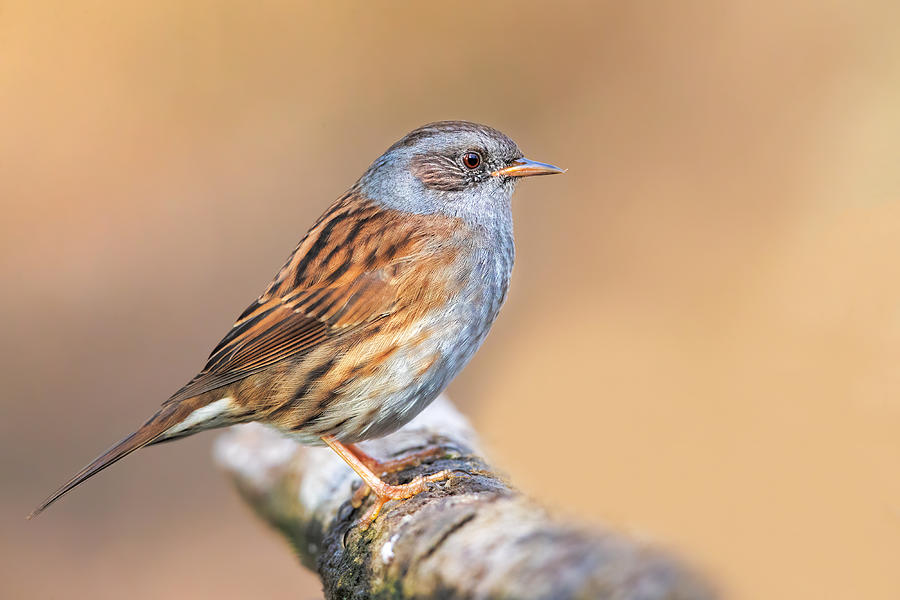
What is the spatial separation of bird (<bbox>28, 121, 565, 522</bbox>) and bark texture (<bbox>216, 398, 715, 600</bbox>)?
0.28m

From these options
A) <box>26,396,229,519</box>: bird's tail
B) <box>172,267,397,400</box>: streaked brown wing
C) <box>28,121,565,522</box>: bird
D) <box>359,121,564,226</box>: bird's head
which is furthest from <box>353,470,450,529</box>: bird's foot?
<box>359,121,564,226</box>: bird's head

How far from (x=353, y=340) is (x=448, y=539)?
1.62m

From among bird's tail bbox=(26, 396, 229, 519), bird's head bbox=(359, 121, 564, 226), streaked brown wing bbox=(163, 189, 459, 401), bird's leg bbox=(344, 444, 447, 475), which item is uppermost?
bird's head bbox=(359, 121, 564, 226)

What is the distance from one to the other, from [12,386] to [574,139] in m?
6.39

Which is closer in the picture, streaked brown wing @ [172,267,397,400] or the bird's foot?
the bird's foot

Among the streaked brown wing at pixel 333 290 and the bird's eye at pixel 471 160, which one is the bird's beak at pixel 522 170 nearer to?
the bird's eye at pixel 471 160

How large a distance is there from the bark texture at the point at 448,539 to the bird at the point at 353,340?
279mm

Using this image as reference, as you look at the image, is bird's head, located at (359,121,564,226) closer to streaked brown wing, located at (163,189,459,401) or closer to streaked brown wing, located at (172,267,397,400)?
streaked brown wing, located at (163,189,459,401)

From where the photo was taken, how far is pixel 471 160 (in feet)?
16.0

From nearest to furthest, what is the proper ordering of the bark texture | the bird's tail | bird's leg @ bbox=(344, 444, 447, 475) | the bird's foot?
the bark texture, the bird's foot, the bird's tail, bird's leg @ bbox=(344, 444, 447, 475)

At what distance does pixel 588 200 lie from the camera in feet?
32.8

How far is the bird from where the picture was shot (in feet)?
13.3

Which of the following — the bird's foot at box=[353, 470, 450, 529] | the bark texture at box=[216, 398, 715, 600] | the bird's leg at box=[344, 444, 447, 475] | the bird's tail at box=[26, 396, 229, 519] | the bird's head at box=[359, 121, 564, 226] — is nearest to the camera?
the bark texture at box=[216, 398, 715, 600]

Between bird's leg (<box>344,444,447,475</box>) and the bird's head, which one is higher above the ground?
the bird's head
